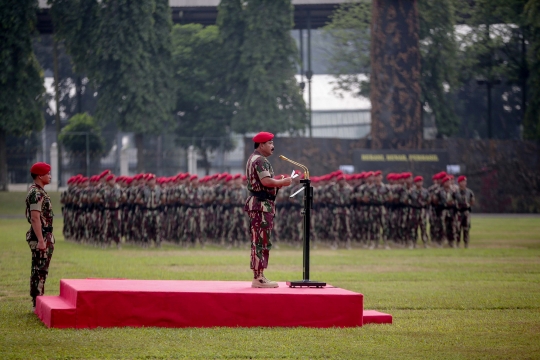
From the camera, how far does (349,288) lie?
1523 cm

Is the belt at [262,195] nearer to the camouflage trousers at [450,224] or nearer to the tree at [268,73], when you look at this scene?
the camouflage trousers at [450,224]

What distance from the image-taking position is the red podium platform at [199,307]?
10.4m

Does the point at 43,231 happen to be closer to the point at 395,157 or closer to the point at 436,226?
the point at 436,226

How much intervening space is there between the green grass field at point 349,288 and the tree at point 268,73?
84.4 feet

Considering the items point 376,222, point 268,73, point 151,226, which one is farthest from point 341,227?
point 268,73

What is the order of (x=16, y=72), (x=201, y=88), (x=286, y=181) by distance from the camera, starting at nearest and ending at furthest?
(x=286, y=181)
(x=16, y=72)
(x=201, y=88)

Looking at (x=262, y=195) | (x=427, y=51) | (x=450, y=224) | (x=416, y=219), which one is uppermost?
(x=427, y=51)

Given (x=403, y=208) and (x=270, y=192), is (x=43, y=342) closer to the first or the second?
(x=270, y=192)

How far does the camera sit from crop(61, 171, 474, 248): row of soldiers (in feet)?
79.8

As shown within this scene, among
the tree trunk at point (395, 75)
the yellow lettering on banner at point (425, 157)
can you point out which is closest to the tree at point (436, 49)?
the tree trunk at point (395, 75)

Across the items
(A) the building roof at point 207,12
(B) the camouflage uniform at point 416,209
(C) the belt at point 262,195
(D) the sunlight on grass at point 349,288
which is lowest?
(D) the sunlight on grass at point 349,288

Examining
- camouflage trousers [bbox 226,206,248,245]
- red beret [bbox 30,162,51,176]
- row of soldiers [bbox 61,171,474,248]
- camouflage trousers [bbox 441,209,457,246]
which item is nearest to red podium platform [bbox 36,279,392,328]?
red beret [bbox 30,162,51,176]

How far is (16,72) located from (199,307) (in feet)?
129

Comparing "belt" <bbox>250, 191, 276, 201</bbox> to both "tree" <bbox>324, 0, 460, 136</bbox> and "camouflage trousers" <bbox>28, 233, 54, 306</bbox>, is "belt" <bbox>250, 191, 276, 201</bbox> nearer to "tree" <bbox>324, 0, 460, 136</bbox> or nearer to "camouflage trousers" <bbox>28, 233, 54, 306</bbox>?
"camouflage trousers" <bbox>28, 233, 54, 306</bbox>
